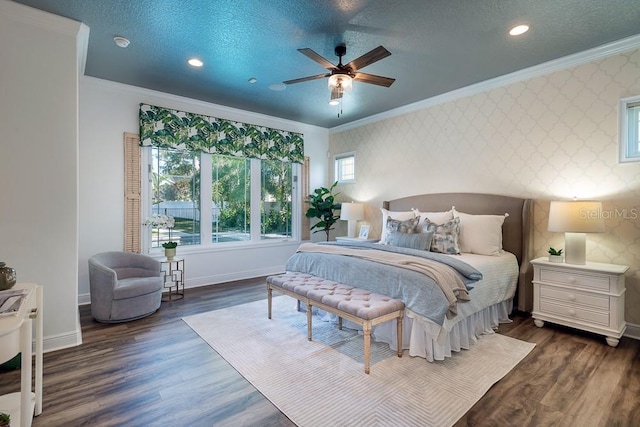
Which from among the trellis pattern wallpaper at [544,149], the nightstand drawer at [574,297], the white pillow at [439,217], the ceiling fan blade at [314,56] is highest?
the ceiling fan blade at [314,56]

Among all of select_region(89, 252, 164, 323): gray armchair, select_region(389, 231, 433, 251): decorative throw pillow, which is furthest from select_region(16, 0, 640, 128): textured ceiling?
select_region(89, 252, 164, 323): gray armchair

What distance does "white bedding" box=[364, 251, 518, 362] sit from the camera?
2.61 m

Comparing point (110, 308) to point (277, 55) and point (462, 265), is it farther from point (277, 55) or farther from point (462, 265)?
point (462, 265)

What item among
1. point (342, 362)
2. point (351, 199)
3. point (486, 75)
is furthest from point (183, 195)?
point (486, 75)

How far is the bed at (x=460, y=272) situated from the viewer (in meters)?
2.64

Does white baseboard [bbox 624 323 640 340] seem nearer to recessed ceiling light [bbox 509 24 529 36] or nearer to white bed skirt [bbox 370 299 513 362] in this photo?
white bed skirt [bbox 370 299 513 362]

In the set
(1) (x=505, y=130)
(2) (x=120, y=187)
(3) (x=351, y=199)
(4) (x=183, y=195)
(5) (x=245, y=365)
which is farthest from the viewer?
(3) (x=351, y=199)

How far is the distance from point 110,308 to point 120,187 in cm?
175

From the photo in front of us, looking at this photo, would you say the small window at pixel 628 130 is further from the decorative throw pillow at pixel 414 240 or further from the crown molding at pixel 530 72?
the decorative throw pillow at pixel 414 240

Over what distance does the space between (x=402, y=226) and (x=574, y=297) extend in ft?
6.23

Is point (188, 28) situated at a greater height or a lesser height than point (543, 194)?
greater

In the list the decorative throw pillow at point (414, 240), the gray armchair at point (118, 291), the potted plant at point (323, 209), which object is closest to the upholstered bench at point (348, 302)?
the decorative throw pillow at point (414, 240)

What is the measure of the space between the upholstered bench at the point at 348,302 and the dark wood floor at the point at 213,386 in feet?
2.65

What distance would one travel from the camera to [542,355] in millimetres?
2734
